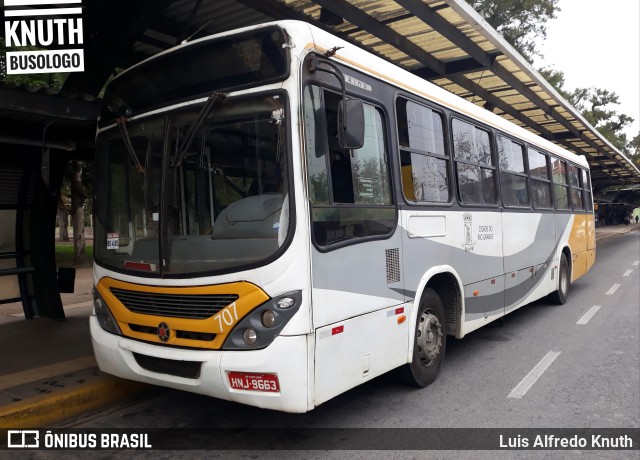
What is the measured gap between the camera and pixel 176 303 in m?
3.69

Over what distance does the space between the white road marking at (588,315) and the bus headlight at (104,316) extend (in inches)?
277

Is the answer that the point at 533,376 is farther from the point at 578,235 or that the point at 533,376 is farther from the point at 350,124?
the point at 578,235

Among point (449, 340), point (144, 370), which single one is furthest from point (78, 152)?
point (449, 340)

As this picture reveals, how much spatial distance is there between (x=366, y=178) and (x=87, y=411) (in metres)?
3.28

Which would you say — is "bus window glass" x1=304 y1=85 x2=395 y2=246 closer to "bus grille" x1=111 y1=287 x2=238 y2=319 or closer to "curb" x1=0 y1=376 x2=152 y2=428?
"bus grille" x1=111 y1=287 x2=238 y2=319

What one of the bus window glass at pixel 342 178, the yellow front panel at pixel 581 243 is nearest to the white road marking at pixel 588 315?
the yellow front panel at pixel 581 243

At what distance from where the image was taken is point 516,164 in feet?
24.4

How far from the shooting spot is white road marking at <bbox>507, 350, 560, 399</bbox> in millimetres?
4863

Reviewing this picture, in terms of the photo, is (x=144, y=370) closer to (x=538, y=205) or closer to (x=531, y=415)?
(x=531, y=415)

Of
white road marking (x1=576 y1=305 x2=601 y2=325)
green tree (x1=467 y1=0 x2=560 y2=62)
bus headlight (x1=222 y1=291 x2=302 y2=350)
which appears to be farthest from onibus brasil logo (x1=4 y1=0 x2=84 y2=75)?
green tree (x1=467 y1=0 x2=560 y2=62)

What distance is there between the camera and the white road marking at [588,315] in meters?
8.13

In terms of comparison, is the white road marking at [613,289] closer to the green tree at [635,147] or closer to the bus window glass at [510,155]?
the bus window glass at [510,155]

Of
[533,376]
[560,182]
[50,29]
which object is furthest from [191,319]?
[560,182]

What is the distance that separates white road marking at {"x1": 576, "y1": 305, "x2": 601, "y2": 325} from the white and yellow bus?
4.32 meters
